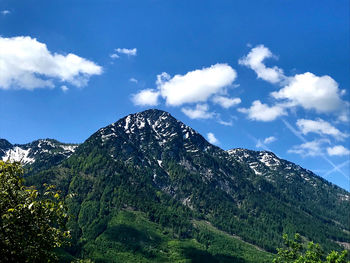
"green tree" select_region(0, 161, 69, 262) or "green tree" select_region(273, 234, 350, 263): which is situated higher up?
"green tree" select_region(273, 234, 350, 263)

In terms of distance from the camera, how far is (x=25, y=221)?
58.9 feet

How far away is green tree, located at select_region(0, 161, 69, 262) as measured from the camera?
17.4 meters

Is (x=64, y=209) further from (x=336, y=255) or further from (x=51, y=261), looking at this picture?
(x=336, y=255)

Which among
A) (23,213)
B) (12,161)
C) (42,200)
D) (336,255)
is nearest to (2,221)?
(23,213)

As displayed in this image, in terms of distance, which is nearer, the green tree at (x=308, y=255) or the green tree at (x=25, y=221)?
the green tree at (x=25, y=221)

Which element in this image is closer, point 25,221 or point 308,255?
point 25,221

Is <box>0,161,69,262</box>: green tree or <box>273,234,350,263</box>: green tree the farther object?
<box>273,234,350,263</box>: green tree

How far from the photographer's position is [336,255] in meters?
42.6

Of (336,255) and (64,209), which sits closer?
(64,209)

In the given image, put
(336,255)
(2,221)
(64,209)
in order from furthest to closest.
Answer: (336,255)
(64,209)
(2,221)

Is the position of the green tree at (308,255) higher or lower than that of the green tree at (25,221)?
higher

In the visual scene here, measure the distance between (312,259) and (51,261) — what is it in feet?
132

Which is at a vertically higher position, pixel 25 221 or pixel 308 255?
pixel 308 255

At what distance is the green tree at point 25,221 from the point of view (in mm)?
17438
